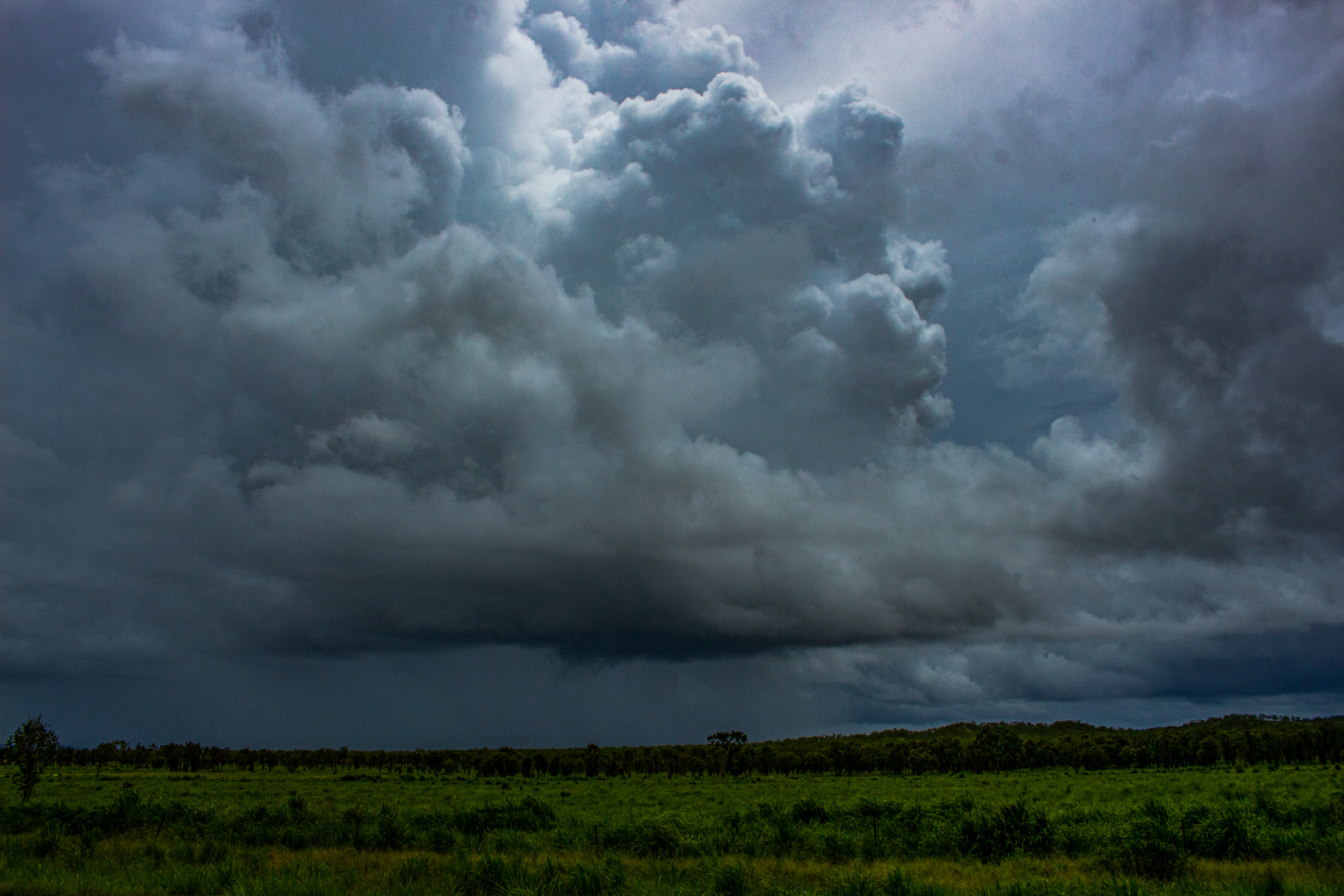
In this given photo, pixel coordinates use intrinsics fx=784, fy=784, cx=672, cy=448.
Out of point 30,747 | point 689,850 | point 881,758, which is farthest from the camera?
point 881,758

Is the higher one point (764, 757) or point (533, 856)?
point (533, 856)

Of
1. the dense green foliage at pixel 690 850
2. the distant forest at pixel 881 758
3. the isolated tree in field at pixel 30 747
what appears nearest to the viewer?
the dense green foliage at pixel 690 850

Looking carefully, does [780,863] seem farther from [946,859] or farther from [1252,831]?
[1252,831]

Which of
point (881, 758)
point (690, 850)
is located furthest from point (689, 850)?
point (881, 758)

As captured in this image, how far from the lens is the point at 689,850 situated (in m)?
24.1

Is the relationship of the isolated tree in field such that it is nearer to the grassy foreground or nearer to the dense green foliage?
the dense green foliage

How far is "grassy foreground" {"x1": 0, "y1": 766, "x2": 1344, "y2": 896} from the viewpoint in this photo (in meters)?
16.7

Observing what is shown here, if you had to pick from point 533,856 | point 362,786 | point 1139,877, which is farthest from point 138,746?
point 1139,877

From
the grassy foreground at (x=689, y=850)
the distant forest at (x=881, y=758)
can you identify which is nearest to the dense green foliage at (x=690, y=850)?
the grassy foreground at (x=689, y=850)

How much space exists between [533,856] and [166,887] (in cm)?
878

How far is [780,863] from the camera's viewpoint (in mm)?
21594

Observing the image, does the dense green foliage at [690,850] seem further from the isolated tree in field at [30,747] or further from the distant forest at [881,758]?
the distant forest at [881,758]

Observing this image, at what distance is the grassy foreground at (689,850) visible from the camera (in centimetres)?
1666

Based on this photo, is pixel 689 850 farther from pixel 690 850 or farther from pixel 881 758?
pixel 881 758
